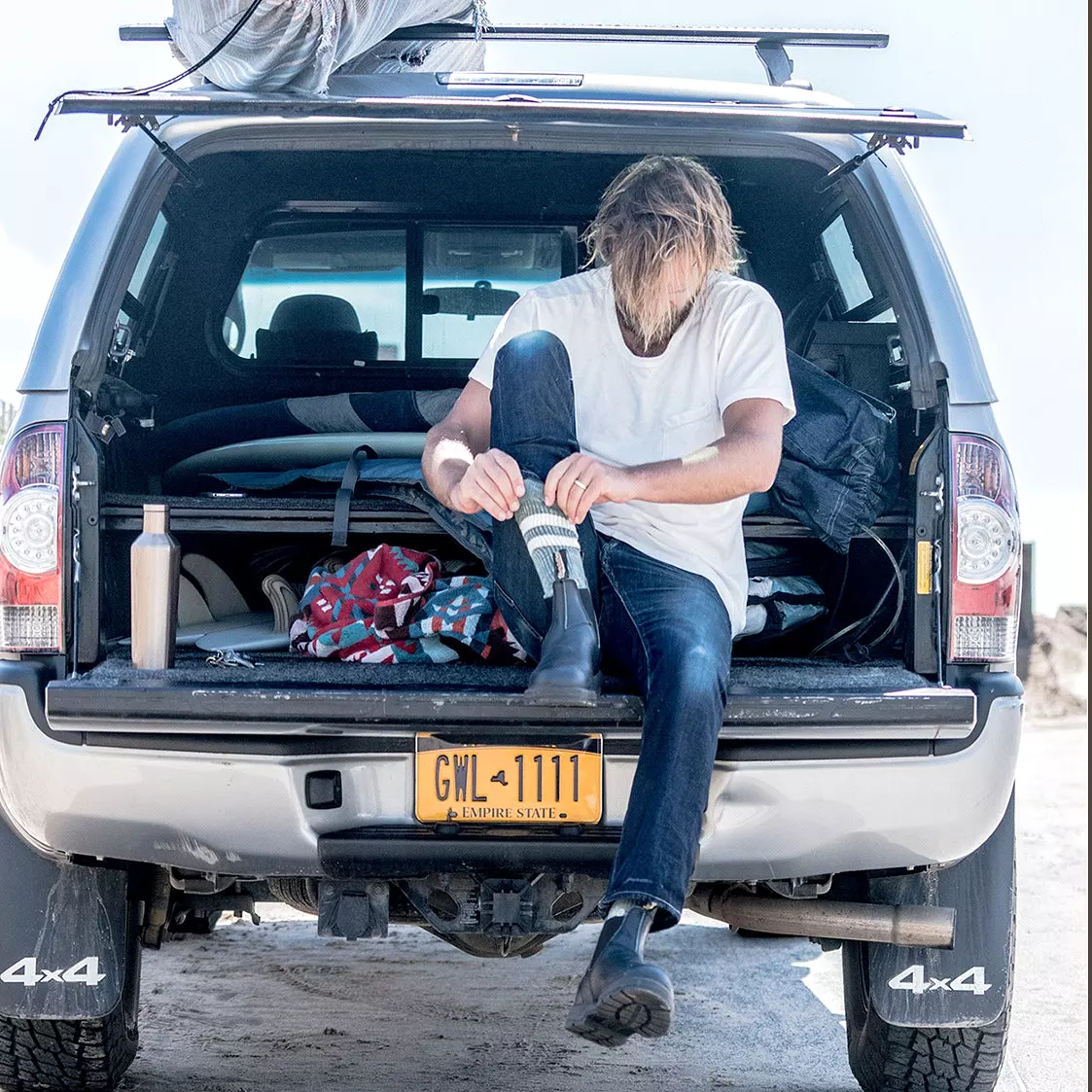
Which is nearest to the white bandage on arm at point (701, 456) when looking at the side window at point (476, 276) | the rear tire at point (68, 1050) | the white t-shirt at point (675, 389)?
the white t-shirt at point (675, 389)

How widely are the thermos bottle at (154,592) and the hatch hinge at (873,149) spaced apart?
155cm

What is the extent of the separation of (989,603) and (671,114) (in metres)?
1.07

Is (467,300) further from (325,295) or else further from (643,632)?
(643,632)

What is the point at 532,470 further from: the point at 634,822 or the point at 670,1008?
the point at 670,1008

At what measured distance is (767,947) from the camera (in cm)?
473

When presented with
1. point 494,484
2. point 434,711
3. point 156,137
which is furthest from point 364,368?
point 434,711

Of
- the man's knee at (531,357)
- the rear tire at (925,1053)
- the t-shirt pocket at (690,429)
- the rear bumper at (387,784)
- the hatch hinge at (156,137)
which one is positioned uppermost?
the hatch hinge at (156,137)

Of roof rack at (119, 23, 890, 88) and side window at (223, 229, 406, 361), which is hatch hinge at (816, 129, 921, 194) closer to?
roof rack at (119, 23, 890, 88)

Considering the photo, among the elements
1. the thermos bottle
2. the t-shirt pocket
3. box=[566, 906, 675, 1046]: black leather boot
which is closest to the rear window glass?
the t-shirt pocket

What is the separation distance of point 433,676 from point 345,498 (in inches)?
17.4

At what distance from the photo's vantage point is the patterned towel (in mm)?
3039

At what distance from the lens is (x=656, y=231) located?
294cm

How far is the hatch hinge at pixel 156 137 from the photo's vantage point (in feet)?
8.75

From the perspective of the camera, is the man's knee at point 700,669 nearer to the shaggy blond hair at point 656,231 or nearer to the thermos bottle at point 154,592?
the shaggy blond hair at point 656,231
